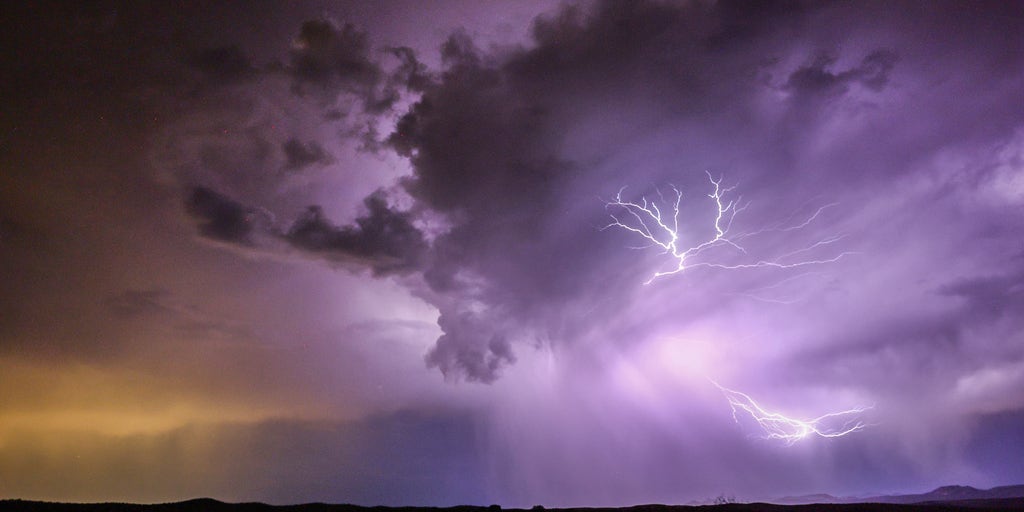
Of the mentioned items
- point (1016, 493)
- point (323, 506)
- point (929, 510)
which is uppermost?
point (323, 506)

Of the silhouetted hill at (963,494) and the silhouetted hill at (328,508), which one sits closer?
the silhouetted hill at (328,508)

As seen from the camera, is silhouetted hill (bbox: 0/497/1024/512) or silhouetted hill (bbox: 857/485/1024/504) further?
silhouetted hill (bbox: 857/485/1024/504)

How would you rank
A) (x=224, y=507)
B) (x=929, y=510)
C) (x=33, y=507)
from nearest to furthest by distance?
(x=33, y=507) < (x=224, y=507) < (x=929, y=510)

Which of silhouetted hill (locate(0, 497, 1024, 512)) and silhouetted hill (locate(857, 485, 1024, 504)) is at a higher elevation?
silhouetted hill (locate(0, 497, 1024, 512))

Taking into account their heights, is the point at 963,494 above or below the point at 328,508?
below

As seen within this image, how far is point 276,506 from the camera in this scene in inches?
918

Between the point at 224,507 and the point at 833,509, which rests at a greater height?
the point at 224,507

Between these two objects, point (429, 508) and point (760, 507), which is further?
point (760, 507)

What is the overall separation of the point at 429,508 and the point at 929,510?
84.7 ft

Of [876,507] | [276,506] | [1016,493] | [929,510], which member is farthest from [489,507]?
[1016,493]

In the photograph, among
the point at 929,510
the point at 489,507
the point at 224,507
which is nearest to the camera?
the point at 224,507

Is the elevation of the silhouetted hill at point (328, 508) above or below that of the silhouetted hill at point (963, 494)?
above

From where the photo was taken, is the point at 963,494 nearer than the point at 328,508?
No

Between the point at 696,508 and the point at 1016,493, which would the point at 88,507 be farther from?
the point at 1016,493
